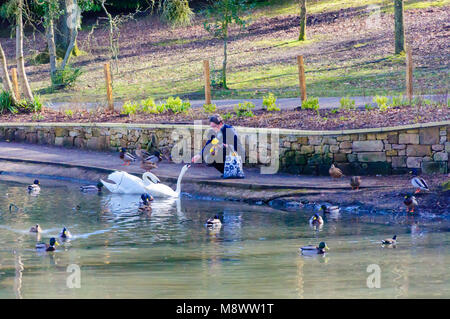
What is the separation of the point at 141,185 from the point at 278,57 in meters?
17.8

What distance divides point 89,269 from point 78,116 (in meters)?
13.3

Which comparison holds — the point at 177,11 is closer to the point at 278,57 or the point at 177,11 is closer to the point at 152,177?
the point at 278,57

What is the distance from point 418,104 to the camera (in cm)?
1791

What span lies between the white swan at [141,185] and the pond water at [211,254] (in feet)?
1.07

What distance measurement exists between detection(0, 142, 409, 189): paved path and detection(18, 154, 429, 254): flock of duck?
0.27 m

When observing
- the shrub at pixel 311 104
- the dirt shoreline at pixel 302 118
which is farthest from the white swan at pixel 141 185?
the shrub at pixel 311 104

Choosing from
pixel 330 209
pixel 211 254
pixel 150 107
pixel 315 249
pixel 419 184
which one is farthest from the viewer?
pixel 150 107

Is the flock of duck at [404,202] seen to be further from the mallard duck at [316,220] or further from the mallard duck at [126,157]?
the mallard duck at [126,157]

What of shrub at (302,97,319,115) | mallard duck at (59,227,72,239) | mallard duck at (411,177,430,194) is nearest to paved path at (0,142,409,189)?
mallard duck at (411,177,430,194)

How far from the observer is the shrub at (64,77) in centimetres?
3197

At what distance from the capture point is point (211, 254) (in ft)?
37.1

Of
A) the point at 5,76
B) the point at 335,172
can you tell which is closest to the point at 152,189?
the point at 335,172

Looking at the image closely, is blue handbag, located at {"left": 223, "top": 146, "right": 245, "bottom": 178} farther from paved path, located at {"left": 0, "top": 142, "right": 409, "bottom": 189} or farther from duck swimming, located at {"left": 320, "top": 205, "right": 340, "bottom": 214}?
duck swimming, located at {"left": 320, "top": 205, "right": 340, "bottom": 214}
